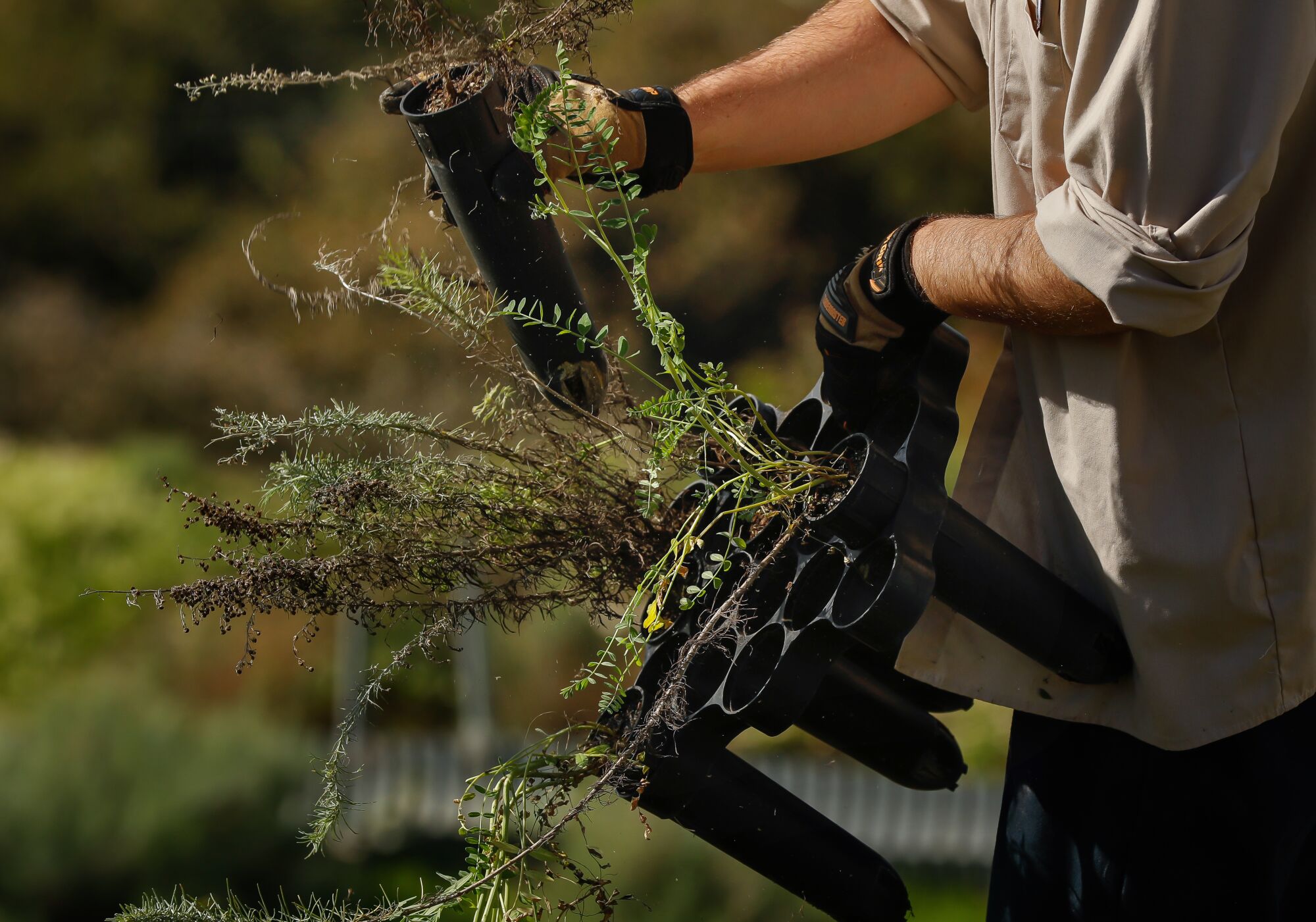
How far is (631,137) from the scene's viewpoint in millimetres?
810

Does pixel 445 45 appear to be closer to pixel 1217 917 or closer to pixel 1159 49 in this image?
pixel 1159 49

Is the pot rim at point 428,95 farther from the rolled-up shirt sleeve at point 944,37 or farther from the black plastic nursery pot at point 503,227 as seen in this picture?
the rolled-up shirt sleeve at point 944,37

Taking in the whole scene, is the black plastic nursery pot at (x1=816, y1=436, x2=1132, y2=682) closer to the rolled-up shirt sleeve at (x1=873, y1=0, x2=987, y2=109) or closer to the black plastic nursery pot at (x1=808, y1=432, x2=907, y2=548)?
the black plastic nursery pot at (x1=808, y1=432, x2=907, y2=548)

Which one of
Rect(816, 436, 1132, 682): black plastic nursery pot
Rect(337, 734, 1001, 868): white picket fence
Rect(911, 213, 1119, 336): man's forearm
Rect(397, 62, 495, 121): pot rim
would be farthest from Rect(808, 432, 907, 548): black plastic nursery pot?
Rect(337, 734, 1001, 868): white picket fence

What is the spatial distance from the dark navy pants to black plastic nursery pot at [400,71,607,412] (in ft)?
1.47

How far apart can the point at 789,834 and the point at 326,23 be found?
3512 millimetres

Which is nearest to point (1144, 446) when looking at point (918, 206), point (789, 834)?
point (789, 834)

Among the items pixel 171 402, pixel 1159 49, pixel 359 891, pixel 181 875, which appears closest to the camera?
pixel 1159 49

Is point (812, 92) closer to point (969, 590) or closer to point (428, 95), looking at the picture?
point (428, 95)

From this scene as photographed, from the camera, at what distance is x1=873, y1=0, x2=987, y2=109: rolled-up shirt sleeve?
33.0 inches

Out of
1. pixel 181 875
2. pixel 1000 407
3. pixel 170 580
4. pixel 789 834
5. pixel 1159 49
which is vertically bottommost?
pixel 181 875

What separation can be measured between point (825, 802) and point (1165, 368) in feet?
8.09

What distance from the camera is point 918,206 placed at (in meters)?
3.49

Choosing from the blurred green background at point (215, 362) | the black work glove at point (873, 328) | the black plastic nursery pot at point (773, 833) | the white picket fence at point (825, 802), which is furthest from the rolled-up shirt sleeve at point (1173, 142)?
the white picket fence at point (825, 802)
